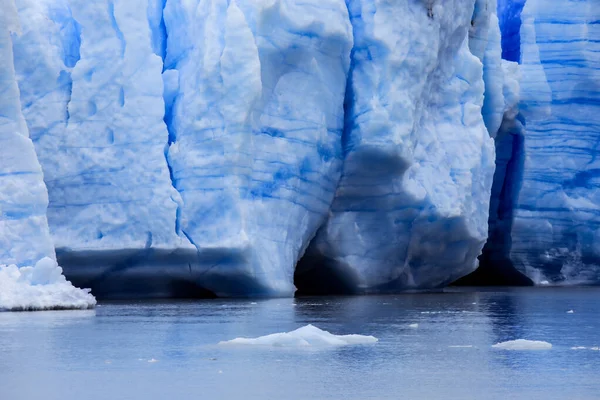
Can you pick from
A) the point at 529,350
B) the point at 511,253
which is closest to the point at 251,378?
the point at 529,350

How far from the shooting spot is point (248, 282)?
12008 mm

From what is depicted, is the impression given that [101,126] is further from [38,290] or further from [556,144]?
[556,144]

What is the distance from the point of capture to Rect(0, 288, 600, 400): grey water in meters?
4.25

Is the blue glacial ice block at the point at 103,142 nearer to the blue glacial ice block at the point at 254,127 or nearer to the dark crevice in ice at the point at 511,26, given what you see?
the blue glacial ice block at the point at 254,127

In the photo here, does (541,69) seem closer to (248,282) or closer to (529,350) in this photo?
(248,282)

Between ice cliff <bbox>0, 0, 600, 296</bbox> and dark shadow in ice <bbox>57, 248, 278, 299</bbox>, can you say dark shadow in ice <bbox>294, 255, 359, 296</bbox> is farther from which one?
dark shadow in ice <bbox>57, 248, 278, 299</bbox>

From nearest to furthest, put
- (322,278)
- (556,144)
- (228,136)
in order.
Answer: (228,136)
(322,278)
(556,144)

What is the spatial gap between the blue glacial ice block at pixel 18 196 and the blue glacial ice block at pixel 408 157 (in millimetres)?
4036

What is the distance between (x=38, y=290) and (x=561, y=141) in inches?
390

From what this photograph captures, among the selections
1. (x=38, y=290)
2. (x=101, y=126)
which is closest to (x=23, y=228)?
(x=38, y=290)

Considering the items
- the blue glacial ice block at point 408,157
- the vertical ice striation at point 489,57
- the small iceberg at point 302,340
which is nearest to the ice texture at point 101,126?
the blue glacial ice block at point 408,157

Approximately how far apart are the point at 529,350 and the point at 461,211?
8014mm

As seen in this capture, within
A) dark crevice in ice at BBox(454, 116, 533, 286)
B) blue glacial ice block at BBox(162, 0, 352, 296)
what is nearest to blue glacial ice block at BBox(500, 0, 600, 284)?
dark crevice in ice at BBox(454, 116, 533, 286)

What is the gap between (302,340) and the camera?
6031 millimetres
